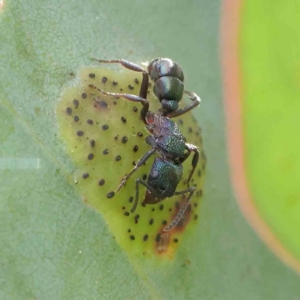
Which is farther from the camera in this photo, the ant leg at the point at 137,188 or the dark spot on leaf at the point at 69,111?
the ant leg at the point at 137,188

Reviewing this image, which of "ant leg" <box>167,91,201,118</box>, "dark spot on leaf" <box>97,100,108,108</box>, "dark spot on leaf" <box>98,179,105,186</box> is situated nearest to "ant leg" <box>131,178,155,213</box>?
"dark spot on leaf" <box>98,179,105,186</box>

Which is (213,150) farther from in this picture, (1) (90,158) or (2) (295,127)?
(1) (90,158)

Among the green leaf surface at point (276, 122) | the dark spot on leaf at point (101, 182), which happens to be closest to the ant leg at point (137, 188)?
the dark spot on leaf at point (101, 182)

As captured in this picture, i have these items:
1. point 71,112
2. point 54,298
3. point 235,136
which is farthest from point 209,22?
point 54,298

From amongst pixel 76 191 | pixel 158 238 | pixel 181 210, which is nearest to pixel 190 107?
pixel 181 210

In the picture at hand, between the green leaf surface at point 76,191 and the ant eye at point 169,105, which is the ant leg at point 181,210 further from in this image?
the ant eye at point 169,105

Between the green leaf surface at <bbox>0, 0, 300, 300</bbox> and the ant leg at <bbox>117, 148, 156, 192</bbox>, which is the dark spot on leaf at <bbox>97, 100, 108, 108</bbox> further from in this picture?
the ant leg at <bbox>117, 148, 156, 192</bbox>

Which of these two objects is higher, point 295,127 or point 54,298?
point 295,127
